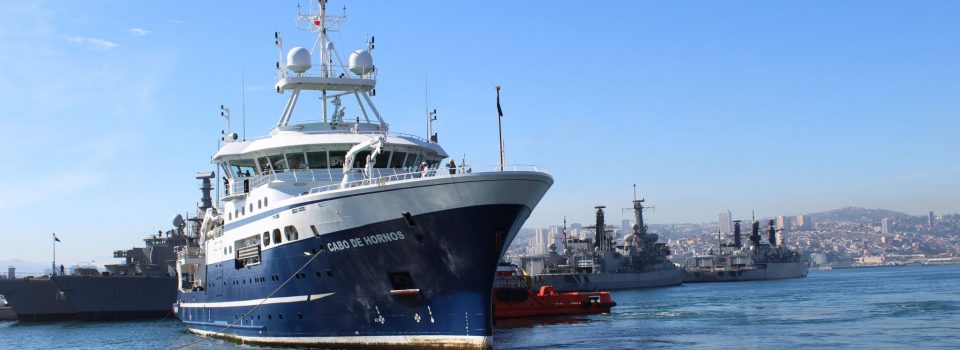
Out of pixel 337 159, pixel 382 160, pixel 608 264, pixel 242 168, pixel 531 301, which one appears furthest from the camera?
pixel 608 264

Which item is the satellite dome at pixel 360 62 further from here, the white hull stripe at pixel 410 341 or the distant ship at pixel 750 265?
the distant ship at pixel 750 265

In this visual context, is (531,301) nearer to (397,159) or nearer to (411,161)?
(411,161)

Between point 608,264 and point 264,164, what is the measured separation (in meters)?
87.7

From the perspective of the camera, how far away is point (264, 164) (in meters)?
32.9

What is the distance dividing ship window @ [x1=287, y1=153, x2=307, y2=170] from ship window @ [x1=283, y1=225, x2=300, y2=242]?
11.8 ft

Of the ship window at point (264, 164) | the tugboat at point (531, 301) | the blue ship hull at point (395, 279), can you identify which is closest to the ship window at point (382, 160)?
the ship window at point (264, 164)

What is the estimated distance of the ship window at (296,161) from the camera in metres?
31.9

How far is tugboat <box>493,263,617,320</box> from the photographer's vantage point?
54.9 meters

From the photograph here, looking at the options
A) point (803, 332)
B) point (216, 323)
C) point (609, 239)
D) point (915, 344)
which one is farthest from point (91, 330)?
point (609, 239)

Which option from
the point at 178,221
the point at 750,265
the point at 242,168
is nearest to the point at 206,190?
the point at 178,221

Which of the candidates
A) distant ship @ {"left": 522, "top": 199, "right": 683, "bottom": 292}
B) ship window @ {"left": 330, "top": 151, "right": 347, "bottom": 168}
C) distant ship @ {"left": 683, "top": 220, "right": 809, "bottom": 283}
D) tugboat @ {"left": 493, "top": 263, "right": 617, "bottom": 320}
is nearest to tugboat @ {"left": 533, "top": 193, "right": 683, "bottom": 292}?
distant ship @ {"left": 522, "top": 199, "right": 683, "bottom": 292}

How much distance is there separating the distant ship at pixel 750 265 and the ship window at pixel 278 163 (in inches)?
4716

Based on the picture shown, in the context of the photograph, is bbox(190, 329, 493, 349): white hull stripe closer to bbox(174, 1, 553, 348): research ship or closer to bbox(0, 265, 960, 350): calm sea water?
bbox(174, 1, 553, 348): research ship

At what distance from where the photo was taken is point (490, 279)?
86.3 ft
